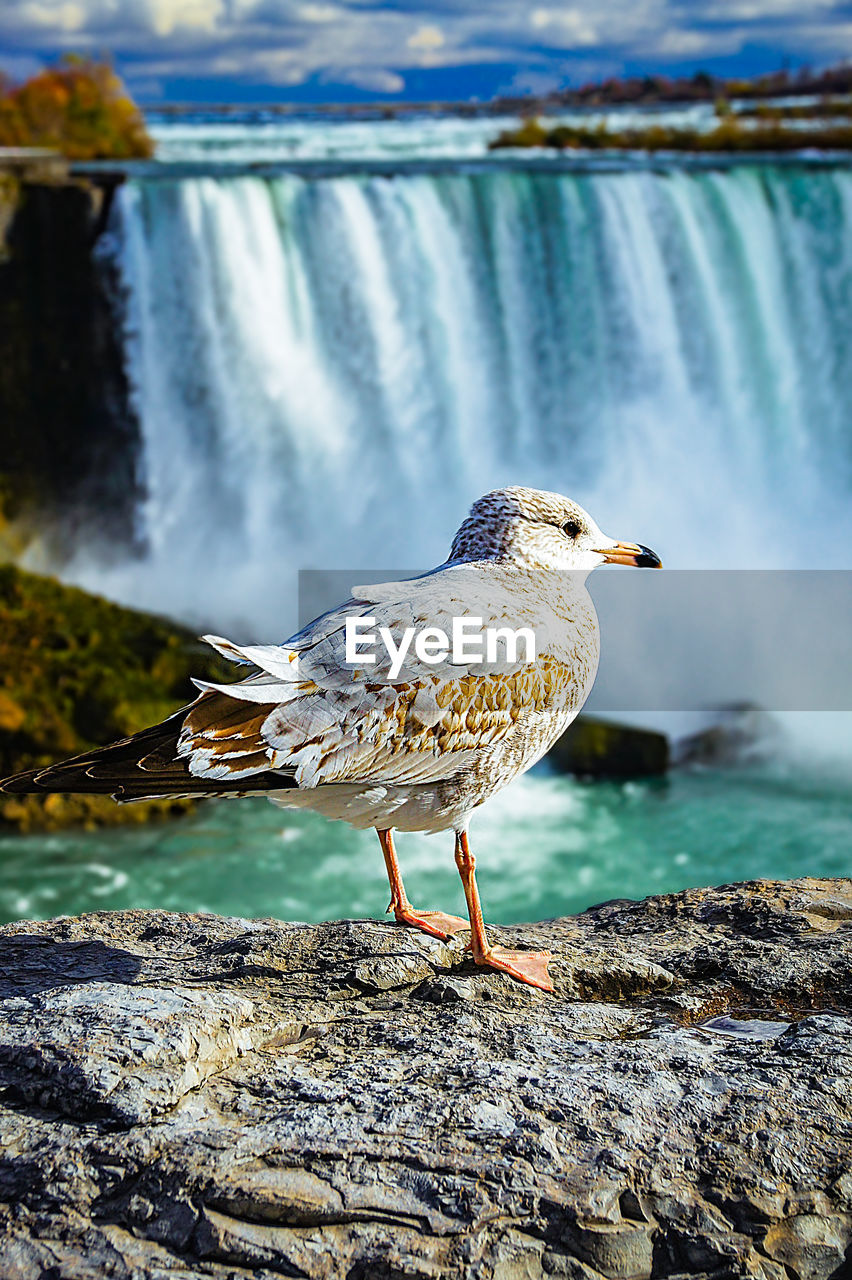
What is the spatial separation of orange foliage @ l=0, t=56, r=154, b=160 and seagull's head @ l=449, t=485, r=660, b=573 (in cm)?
1920

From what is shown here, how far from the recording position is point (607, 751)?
1372 centimetres

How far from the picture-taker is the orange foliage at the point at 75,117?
21.3 metres

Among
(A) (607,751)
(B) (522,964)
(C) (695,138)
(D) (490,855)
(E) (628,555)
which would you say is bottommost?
(D) (490,855)

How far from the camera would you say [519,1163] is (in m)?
2.81

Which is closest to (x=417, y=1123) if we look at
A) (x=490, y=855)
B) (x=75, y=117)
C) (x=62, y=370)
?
(x=490, y=855)

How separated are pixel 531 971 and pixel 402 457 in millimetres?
14338

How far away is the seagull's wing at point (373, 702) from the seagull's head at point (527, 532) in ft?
0.73

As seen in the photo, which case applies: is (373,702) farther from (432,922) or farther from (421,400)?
(421,400)

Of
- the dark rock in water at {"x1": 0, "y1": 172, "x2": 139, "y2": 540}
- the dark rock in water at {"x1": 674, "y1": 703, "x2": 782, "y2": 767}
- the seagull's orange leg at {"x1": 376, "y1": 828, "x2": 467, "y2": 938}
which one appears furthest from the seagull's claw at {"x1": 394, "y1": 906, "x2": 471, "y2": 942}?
the dark rock in water at {"x1": 0, "y1": 172, "x2": 139, "y2": 540}

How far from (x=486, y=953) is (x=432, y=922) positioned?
0.40 meters

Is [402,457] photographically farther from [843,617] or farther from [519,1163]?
[519,1163]

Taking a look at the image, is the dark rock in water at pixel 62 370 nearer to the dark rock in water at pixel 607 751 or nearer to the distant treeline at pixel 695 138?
the dark rock in water at pixel 607 751

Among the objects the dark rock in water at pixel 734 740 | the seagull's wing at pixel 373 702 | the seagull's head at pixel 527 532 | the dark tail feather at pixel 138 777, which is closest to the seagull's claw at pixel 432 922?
the seagull's wing at pixel 373 702

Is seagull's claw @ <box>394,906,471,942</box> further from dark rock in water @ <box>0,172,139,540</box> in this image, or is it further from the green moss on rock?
dark rock in water @ <box>0,172,139,540</box>
